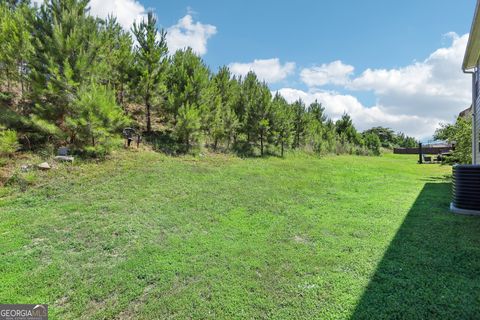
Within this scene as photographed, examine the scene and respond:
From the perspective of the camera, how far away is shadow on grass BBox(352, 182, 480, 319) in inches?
97.8

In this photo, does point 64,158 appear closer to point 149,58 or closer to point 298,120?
point 149,58

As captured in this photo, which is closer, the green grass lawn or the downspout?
the green grass lawn

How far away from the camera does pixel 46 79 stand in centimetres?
773

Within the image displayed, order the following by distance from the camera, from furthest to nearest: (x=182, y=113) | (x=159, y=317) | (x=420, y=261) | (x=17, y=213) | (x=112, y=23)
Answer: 1. (x=112, y=23)
2. (x=182, y=113)
3. (x=17, y=213)
4. (x=420, y=261)
5. (x=159, y=317)

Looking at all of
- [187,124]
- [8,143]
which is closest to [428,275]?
[8,143]

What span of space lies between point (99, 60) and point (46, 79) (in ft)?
6.30

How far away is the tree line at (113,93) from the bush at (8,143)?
53 mm

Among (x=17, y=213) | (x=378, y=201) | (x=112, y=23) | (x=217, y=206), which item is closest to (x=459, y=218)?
(x=378, y=201)

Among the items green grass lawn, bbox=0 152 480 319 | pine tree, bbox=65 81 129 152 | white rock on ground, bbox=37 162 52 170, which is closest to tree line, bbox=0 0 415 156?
pine tree, bbox=65 81 129 152

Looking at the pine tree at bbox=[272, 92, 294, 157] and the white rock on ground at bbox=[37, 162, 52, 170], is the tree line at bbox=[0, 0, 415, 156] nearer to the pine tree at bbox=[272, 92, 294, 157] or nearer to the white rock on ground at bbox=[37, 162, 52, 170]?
the pine tree at bbox=[272, 92, 294, 157]

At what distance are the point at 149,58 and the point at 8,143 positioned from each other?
20.7 feet

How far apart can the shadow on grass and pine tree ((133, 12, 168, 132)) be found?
1045 cm

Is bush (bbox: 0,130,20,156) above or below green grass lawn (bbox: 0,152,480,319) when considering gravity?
above

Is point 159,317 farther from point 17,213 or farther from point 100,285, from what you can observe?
point 17,213
